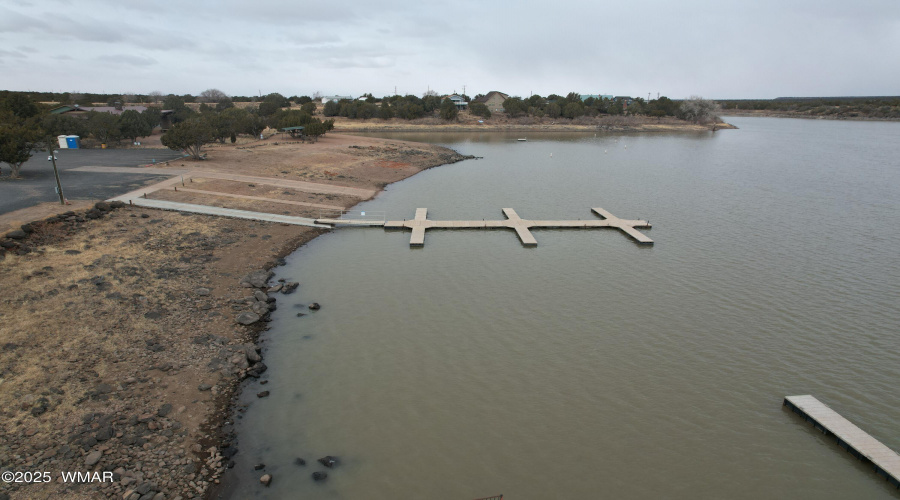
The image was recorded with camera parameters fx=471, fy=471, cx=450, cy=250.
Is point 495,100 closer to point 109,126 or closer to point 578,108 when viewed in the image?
point 578,108

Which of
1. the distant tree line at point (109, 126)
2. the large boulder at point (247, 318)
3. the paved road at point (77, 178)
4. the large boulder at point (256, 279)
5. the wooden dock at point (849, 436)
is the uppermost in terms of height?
the distant tree line at point (109, 126)

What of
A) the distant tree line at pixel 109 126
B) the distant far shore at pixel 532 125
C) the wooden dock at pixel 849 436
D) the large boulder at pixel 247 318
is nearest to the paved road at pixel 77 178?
the distant tree line at pixel 109 126

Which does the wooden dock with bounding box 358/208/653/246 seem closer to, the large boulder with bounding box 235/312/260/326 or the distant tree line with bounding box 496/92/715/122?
the large boulder with bounding box 235/312/260/326

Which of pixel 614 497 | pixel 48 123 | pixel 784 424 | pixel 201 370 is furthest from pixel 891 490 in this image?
pixel 48 123

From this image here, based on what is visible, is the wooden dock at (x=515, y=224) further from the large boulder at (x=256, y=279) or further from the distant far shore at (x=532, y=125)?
the distant far shore at (x=532, y=125)

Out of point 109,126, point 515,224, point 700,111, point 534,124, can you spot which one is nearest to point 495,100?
point 534,124

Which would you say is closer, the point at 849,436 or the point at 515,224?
the point at 849,436
